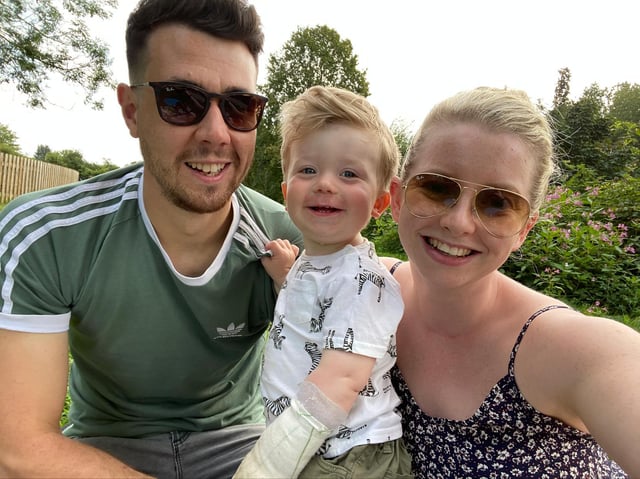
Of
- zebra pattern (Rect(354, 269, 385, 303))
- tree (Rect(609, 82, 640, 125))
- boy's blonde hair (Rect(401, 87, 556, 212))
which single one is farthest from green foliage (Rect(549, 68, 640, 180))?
tree (Rect(609, 82, 640, 125))

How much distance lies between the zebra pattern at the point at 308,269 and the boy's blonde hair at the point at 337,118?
442 millimetres

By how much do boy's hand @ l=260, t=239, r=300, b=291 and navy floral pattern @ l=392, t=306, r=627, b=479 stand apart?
0.94 metres

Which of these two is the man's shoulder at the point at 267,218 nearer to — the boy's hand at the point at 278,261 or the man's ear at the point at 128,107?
the boy's hand at the point at 278,261

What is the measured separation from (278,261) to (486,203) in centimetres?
105

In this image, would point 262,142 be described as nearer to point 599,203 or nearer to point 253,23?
point 599,203

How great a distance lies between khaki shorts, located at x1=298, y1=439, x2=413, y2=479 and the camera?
5.46 feet

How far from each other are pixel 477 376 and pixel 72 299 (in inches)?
67.4

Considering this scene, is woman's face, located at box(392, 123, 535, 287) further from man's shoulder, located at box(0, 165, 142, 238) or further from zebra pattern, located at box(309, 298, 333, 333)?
man's shoulder, located at box(0, 165, 142, 238)

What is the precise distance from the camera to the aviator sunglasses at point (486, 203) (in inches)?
67.1

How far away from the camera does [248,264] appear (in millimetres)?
2469

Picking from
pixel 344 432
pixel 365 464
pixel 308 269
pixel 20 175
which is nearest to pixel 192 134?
pixel 308 269

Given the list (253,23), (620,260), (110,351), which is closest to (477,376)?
(110,351)

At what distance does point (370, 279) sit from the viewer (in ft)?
5.80

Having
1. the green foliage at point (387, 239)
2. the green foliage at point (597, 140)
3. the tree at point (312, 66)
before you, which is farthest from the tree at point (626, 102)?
the green foliage at point (387, 239)
